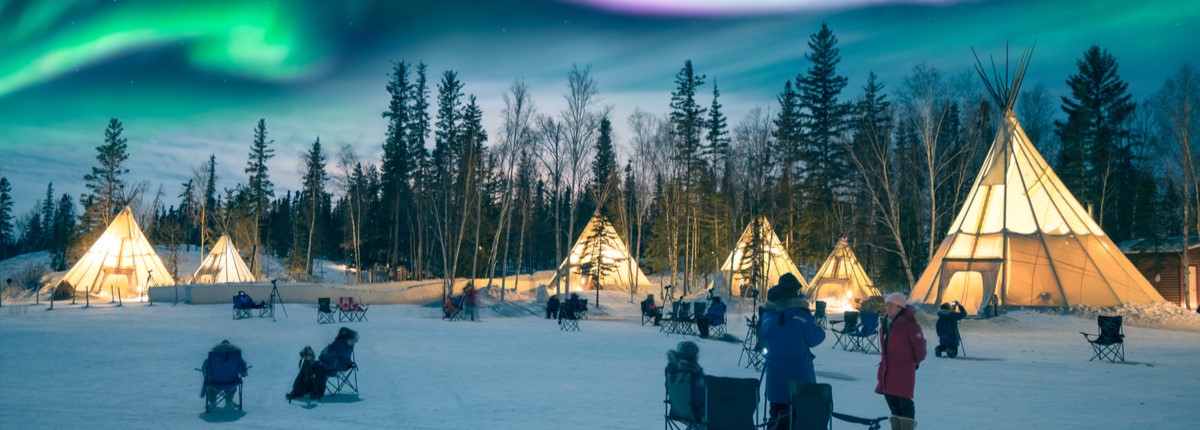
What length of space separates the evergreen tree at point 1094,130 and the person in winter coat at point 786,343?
4065 centimetres

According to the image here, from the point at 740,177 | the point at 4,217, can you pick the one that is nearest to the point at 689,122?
the point at 740,177

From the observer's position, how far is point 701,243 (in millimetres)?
49281

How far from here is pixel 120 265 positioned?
3759cm

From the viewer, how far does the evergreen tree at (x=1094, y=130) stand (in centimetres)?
4016

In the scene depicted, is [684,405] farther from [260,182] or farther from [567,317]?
[260,182]

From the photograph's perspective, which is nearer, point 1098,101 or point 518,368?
point 518,368

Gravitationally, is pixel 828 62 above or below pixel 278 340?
above

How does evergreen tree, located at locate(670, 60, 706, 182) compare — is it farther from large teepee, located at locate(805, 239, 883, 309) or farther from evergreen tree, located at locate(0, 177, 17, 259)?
evergreen tree, located at locate(0, 177, 17, 259)

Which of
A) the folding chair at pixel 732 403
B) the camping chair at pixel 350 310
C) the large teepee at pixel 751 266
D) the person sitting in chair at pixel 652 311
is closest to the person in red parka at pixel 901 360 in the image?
the folding chair at pixel 732 403

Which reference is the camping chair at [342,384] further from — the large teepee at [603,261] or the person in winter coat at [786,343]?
the large teepee at [603,261]

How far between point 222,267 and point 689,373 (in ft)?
136

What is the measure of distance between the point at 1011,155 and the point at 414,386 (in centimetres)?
2495

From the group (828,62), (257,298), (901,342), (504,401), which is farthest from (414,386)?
(828,62)

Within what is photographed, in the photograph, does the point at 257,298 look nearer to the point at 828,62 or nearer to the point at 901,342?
the point at 901,342
